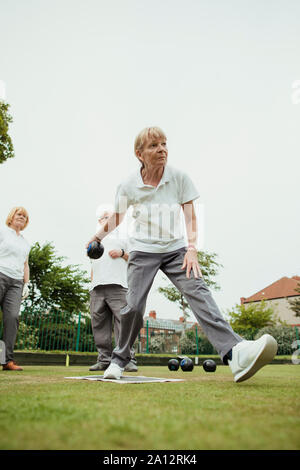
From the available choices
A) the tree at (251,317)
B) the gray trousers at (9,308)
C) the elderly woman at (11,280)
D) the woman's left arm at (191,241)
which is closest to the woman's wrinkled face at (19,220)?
the elderly woman at (11,280)

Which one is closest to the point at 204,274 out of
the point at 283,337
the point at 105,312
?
the point at 283,337

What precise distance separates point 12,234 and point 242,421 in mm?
4490

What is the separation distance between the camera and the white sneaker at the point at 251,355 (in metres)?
2.35

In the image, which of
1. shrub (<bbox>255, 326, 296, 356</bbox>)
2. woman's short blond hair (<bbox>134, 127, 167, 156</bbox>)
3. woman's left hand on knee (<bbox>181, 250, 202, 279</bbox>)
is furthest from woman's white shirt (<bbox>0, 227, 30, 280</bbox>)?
shrub (<bbox>255, 326, 296, 356</bbox>)

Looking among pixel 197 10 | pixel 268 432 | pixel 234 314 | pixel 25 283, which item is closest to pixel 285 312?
pixel 234 314

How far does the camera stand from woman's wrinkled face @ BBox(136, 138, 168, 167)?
307 centimetres

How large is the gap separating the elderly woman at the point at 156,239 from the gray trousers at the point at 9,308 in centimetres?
219

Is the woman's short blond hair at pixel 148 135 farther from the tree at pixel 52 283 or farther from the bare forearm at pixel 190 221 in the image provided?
the tree at pixel 52 283

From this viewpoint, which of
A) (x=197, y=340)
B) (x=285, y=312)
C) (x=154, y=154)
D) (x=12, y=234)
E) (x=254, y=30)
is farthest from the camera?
(x=285, y=312)

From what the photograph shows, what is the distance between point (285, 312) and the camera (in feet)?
168

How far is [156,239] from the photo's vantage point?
3.09 m

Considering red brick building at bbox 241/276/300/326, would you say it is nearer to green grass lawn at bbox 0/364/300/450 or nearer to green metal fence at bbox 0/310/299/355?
green metal fence at bbox 0/310/299/355

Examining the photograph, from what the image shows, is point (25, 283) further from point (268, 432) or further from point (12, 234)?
point (268, 432)

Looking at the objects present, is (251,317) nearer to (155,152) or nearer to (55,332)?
(55,332)
